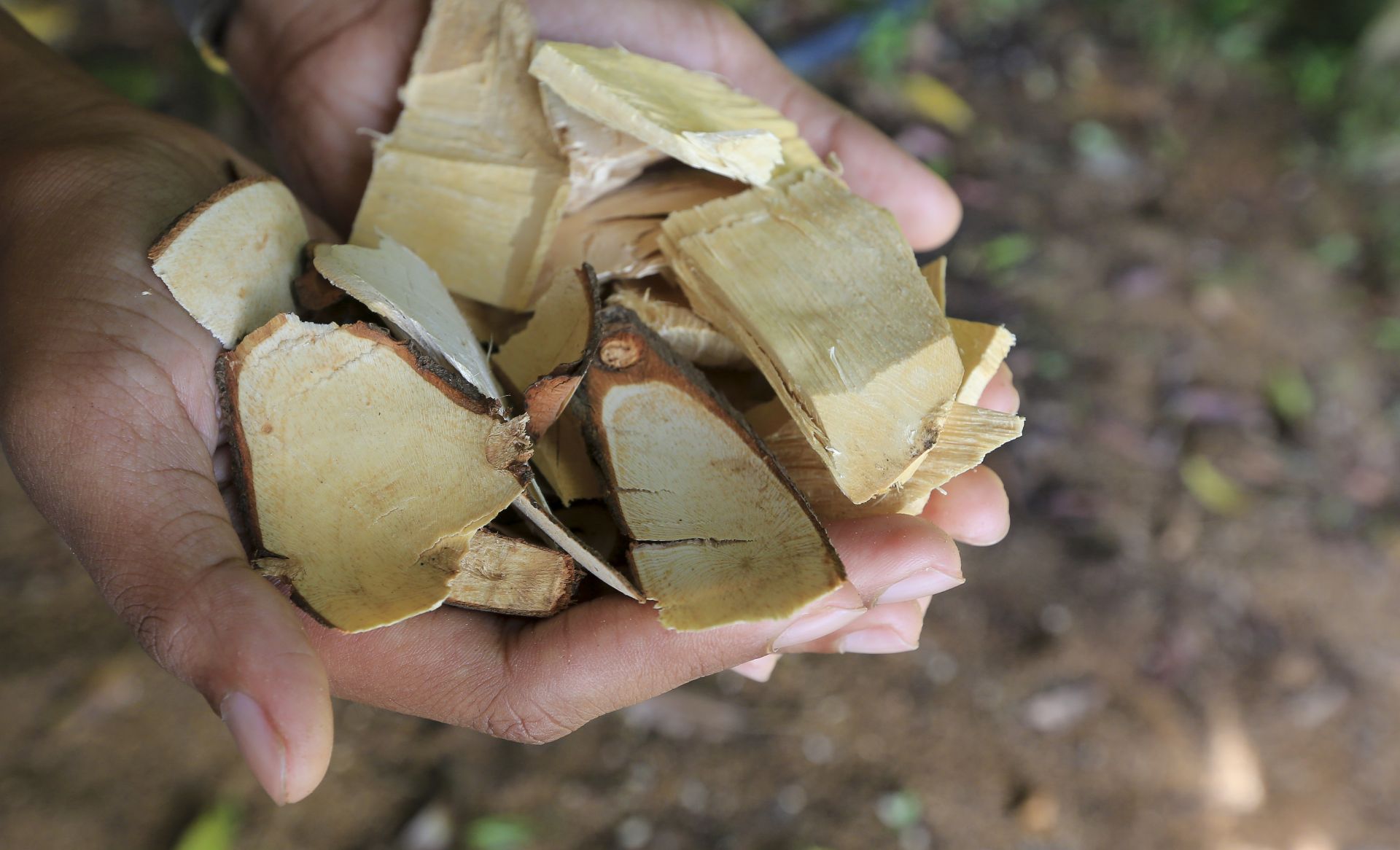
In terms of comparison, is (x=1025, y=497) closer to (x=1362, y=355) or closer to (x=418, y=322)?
(x=1362, y=355)

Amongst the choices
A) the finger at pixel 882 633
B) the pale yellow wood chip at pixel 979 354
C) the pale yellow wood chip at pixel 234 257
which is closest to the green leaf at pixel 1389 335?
the pale yellow wood chip at pixel 979 354

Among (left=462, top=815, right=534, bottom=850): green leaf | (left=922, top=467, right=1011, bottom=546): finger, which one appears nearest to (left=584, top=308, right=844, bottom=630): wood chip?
(left=922, top=467, right=1011, bottom=546): finger

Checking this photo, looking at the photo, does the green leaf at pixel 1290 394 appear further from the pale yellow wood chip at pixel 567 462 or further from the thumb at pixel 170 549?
the thumb at pixel 170 549

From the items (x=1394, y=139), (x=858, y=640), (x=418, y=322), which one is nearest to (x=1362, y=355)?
(x=1394, y=139)

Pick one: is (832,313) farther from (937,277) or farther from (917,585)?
(917,585)

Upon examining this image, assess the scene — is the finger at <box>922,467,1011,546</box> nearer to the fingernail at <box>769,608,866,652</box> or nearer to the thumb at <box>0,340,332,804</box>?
the fingernail at <box>769,608,866,652</box>

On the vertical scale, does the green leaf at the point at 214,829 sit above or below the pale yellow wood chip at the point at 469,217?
below

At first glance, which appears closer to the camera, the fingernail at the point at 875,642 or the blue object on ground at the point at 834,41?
the fingernail at the point at 875,642

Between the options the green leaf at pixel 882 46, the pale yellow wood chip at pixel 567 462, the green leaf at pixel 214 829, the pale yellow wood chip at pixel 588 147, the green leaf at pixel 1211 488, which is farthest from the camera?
the green leaf at pixel 882 46

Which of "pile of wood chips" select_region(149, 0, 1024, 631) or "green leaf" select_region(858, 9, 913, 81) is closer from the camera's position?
"pile of wood chips" select_region(149, 0, 1024, 631)

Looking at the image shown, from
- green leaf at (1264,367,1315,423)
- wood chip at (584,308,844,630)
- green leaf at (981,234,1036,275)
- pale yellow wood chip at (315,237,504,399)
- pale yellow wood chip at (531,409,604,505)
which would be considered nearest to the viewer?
wood chip at (584,308,844,630)
